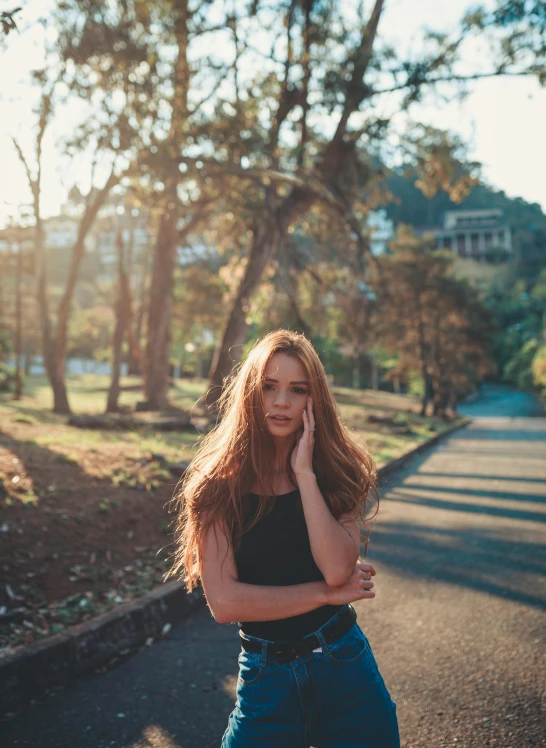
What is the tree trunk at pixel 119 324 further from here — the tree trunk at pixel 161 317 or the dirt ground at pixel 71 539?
the dirt ground at pixel 71 539

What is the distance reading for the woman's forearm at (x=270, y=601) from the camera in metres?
2.18

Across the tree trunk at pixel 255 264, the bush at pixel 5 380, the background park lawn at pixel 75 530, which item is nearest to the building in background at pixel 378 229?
the tree trunk at pixel 255 264

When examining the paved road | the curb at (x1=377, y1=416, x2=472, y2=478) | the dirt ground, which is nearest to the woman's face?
the dirt ground

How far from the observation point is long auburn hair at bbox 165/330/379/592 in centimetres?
235

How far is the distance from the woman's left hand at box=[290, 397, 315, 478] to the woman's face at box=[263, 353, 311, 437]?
0.05 meters

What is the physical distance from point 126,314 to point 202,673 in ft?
56.4

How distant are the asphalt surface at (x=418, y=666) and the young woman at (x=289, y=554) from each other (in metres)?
0.18

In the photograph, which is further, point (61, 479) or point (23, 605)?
point (61, 479)

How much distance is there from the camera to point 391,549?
7449 millimetres

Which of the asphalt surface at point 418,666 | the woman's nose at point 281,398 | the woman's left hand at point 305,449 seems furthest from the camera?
the asphalt surface at point 418,666

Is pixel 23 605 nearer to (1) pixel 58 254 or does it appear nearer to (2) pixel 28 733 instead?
(2) pixel 28 733

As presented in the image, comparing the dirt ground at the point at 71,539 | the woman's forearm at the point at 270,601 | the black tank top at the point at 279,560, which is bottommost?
the dirt ground at the point at 71,539

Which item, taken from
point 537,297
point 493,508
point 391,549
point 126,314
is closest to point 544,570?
point 391,549

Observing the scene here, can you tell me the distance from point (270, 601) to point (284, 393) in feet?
2.39
